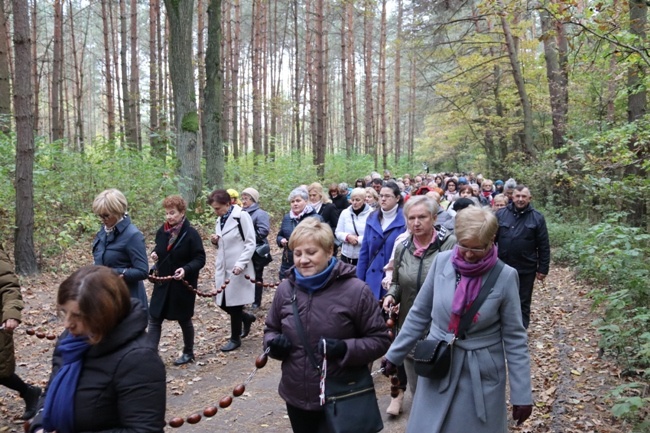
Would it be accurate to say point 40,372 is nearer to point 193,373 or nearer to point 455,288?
point 193,373

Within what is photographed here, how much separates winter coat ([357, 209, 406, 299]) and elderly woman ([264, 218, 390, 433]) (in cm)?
249

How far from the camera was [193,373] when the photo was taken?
6180 millimetres

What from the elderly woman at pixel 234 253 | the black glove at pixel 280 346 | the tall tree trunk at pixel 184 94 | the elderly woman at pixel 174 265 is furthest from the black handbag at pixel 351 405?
the tall tree trunk at pixel 184 94

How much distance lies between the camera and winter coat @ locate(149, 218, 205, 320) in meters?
5.82

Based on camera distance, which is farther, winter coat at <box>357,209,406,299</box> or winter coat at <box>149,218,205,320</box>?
winter coat at <box>149,218,205,320</box>

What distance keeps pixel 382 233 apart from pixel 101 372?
3.86m

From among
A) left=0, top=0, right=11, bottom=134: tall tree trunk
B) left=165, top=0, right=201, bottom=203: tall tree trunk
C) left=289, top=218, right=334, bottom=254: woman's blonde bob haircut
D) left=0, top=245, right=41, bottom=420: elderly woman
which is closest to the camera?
left=289, top=218, right=334, bottom=254: woman's blonde bob haircut

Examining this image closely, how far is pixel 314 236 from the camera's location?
124 inches

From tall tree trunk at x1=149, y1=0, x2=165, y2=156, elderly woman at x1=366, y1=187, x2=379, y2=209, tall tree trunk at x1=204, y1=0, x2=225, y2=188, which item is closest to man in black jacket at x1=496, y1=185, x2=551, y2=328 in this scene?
elderly woman at x1=366, y1=187, x2=379, y2=209

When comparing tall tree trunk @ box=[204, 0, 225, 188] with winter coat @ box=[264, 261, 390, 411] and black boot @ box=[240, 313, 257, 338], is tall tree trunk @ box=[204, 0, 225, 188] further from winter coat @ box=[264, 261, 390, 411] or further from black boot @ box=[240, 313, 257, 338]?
winter coat @ box=[264, 261, 390, 411]

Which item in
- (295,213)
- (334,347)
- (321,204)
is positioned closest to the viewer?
(334,347)

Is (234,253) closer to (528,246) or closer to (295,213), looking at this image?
(295,213)

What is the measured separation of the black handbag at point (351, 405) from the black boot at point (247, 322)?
4.49 m

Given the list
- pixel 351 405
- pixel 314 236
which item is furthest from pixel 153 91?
pixel 351 405
